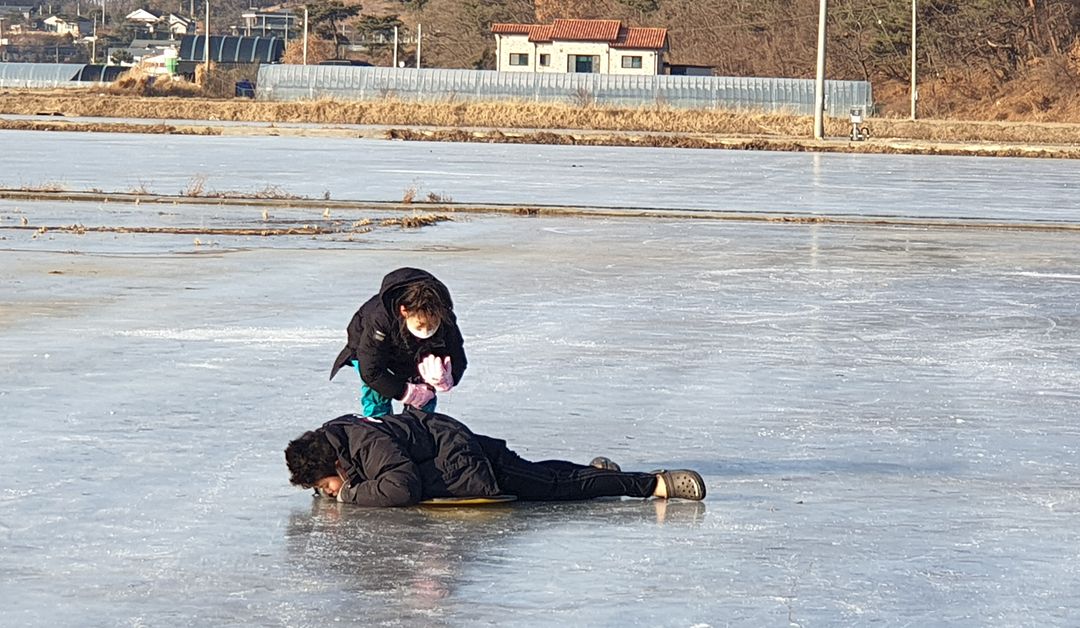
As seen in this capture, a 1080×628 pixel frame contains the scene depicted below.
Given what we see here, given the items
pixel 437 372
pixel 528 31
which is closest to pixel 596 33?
pixel 528 31

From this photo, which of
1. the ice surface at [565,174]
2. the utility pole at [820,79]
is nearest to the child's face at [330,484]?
the ice surface at [565,174]

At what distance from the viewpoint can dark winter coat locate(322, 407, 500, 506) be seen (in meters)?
6.27

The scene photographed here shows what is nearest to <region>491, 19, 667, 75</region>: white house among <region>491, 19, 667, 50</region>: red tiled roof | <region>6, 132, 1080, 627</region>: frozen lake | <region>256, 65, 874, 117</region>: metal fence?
<region>491, 19, 667, 50</region>: red tiled roof

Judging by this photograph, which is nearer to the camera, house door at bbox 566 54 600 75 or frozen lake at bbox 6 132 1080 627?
frozen lake at bbox 6 132 1080 627

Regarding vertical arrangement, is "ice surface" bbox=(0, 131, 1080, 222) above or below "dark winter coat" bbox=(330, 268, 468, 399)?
above

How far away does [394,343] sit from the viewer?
6.71 m

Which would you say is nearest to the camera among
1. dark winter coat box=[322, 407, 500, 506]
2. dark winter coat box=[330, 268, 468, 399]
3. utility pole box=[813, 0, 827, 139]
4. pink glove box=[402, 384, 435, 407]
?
dark winter coat box=[322, 407, 500, 506]

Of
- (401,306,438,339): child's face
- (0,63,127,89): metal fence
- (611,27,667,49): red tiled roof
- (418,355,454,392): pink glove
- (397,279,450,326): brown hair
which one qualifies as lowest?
(418,355,454,392): pink glove

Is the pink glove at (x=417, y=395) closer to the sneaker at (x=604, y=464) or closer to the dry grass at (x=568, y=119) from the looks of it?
the sneaker at (x=604, y=464)

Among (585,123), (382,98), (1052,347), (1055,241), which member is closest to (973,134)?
(585,123)

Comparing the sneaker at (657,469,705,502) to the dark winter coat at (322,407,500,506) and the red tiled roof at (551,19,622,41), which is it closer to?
the dark winter coat at (322,407,500,506)

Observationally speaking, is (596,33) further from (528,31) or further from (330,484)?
(330,484)

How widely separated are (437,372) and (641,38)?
9003 centimetres

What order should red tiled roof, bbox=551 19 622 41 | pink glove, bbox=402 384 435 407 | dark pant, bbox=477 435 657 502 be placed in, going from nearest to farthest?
dark pant, bbox=477 435 657 502, pink glove, bbox=402 384 435 407, red tiled roof, bbox=551 19 622 41
